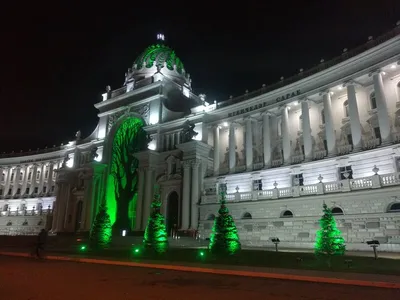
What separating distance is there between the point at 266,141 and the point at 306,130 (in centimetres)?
A: 516

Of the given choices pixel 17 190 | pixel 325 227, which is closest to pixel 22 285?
pixel 325 227

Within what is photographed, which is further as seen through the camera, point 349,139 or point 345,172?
point 349,139

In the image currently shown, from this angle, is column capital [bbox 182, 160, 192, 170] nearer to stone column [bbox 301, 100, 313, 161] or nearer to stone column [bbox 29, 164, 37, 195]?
stone column [bbox 301, 100, 313, 161]

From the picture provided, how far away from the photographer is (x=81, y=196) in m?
53.6

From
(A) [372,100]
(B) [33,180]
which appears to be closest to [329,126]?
(A) [372,100]

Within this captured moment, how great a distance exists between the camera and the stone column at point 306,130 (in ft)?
105

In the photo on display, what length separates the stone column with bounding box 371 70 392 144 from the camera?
26062mm

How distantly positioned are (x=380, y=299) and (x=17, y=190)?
266 feet

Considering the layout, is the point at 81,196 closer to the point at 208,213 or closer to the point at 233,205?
the point at 208,213

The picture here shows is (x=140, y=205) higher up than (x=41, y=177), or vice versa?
(x=41, y=177)

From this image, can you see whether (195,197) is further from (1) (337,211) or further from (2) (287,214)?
(1) (337,211)

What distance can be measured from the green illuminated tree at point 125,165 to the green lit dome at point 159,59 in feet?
42.4

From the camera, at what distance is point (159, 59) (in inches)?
2235

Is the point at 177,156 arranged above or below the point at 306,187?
above
